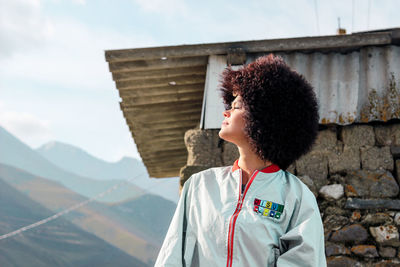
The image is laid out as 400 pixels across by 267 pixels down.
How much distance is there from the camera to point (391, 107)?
4.01 meters

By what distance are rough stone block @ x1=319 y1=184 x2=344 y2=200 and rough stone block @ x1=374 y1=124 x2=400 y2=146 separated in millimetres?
575

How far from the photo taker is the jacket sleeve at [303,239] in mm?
1970

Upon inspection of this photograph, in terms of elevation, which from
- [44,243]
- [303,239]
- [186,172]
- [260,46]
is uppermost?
[260,46]

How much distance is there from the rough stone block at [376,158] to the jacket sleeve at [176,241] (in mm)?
2266

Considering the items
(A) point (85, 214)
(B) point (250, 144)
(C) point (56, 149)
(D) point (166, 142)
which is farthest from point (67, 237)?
(C) point (56, 149)

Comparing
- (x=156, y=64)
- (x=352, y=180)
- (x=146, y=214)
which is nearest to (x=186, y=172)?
(x=156, y=64)

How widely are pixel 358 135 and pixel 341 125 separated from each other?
0.58ft

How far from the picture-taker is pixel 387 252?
12.3ft

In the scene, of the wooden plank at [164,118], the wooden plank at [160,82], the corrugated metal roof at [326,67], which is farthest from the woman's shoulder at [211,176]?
the wooden plank at [164,118]

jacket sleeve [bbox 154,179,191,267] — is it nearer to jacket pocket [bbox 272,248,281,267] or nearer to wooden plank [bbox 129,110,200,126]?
jacket pocket [bbox 272,248,281,267]

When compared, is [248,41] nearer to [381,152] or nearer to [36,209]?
[381,152]

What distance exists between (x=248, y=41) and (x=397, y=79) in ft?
4.62

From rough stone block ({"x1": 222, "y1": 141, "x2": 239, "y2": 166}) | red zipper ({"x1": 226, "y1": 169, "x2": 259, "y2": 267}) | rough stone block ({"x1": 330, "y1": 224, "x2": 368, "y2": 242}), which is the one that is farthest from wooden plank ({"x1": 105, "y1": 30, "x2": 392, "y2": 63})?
red zipper ({"x1": 226, "y1": 169, "x2": 259, "y2": 267})

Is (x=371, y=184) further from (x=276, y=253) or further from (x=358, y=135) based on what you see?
(x=276, y=253)
